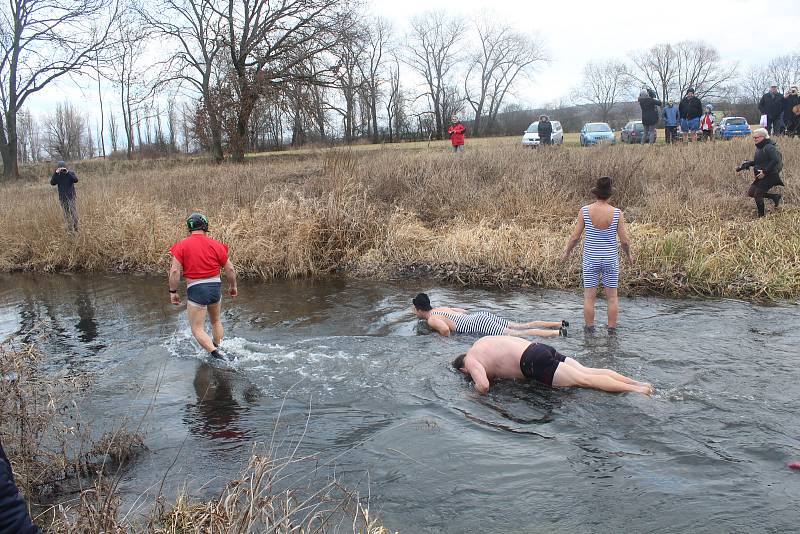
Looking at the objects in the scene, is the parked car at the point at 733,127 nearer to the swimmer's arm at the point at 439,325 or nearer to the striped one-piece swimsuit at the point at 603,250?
the striped one-piece swimsuit at the point at 603,250

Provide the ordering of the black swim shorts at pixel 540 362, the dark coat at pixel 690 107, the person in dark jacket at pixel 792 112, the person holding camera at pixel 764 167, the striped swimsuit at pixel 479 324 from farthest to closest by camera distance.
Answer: the dark coat at pixel 690 107
the person in dark jacket at pixel 792 112
the person holding camera at pixel 764 167
the striped swimsuit at pixel 479 324
the black swim shorts at pixel 540 362

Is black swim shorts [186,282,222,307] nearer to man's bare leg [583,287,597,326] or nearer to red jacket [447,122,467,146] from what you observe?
man's bare leg [583,287,597,326]

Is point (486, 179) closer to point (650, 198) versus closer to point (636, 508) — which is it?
point (650, 198)

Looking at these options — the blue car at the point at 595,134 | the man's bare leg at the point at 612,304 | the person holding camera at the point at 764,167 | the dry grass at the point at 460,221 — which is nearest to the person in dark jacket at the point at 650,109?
the dry grass at the point at 460,221

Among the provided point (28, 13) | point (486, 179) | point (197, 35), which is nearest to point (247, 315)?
point (486, 179)

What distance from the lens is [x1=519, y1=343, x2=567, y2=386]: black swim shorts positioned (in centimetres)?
632

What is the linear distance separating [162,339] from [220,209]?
7569 millimetres

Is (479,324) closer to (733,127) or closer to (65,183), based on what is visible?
(65,183)

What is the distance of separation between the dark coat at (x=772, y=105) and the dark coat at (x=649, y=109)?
10.6 feet

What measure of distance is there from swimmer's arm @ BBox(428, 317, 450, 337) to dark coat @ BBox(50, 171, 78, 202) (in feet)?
40.8

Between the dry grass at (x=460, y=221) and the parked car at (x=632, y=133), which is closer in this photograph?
the dry grass at (x=460, y=221)

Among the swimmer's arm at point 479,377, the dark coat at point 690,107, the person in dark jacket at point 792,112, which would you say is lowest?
the swimmer's arm at point 479,377

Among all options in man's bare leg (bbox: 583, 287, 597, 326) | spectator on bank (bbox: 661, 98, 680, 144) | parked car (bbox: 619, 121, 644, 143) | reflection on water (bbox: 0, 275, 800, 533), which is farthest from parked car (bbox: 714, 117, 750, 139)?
man's bare leg (bbox: 583, 287, 597, 326)

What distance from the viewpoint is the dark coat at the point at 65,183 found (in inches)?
631
